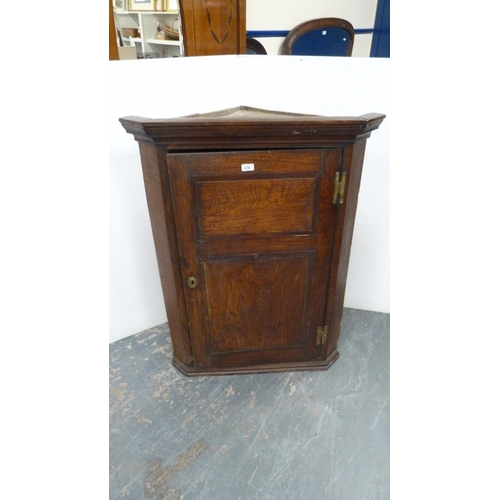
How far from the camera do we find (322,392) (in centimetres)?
146

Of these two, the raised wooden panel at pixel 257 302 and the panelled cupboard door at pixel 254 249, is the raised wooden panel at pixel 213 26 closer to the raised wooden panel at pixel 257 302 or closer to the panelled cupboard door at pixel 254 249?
the panelled cupboard door at pixel 254 249

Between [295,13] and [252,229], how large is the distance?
1.90 m

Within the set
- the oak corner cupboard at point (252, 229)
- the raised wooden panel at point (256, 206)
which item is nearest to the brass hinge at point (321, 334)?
the oak corner cupboard at point (252, 229)

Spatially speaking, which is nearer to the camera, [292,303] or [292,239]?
[292,239]

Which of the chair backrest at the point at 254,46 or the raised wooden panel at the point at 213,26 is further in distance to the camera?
the chair backrest at the point at 254,46

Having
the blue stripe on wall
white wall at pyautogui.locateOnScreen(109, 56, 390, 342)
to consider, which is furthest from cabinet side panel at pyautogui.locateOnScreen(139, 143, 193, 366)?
the blue stripe on wall

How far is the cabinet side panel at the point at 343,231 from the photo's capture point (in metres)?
1.20

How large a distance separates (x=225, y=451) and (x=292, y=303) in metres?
0.59

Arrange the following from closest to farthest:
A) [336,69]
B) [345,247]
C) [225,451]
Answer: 1. [225,451]
2. [345,247]
3. [336,69]

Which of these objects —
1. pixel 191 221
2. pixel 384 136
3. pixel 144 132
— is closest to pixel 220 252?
pixel 191 221

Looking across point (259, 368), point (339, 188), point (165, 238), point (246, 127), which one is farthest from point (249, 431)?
point (246, 127)

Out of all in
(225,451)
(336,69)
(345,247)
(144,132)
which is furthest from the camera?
(336,69)

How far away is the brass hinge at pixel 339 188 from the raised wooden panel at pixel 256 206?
3.1 inches

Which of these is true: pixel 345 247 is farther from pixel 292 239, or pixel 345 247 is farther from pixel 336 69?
pixel 336 69
